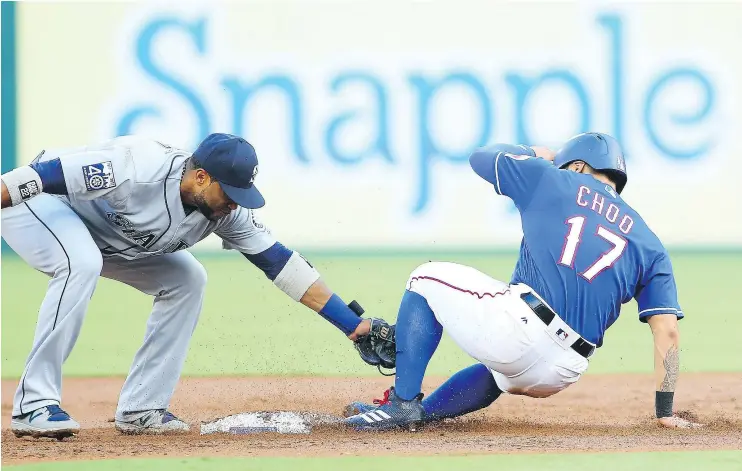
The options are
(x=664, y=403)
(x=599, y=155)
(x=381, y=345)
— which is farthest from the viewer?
(x=381, y=345)

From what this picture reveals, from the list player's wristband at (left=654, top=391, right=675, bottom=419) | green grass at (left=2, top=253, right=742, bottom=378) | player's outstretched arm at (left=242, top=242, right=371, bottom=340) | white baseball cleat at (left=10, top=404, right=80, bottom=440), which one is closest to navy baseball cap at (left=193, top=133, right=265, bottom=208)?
player's outstretched arm at (left=242, top=242, right=371, bottom=340)

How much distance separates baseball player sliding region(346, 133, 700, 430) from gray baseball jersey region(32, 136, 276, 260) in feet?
3.20

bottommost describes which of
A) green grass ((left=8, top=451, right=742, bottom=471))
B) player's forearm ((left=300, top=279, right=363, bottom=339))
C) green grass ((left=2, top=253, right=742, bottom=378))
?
green grass ((left=2, top=253, right=742, bottom=378))

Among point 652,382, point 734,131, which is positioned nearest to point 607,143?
point 652,382

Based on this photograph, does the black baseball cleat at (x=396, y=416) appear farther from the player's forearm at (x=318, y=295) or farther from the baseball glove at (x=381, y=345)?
the player's forearm at (x=318, y=295)

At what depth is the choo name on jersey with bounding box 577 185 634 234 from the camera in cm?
429

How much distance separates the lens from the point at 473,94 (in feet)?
38.7

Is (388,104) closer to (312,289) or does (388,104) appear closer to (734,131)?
(734,131)

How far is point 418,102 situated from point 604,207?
7.55 m

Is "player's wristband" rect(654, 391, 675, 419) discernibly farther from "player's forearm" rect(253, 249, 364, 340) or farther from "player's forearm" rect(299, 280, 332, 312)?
"player's forearm" rect(299, 280, 332, 312)

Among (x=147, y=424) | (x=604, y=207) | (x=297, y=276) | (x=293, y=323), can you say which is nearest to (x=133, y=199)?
(x=297, y=276)

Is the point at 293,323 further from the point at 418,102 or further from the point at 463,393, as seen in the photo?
the point at 463,393

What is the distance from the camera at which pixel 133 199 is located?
4.43 meters

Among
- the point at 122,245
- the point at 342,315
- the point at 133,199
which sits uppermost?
the point at 133,199
